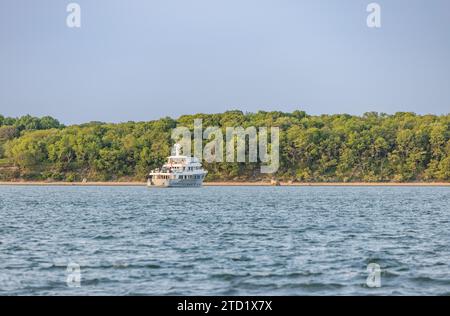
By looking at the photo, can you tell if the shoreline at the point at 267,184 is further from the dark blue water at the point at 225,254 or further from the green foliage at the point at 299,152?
the dark blue water at the point at 225,254

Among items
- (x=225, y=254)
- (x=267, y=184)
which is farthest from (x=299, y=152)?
(x=225, y=254)

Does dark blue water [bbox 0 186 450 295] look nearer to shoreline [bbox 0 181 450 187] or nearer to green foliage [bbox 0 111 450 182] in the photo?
shoreline [bbox 0 181 450 187]

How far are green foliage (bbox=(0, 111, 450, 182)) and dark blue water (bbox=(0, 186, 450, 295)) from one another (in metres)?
110

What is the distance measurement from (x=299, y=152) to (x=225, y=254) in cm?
13880

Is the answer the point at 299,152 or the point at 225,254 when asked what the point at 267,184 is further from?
the point at 225,254

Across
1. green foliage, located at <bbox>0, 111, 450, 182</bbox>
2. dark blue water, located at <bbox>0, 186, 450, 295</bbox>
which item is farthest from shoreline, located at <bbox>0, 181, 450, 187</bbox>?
dark blue water, located at <bbox>0, 186, 450, 295</bbox>

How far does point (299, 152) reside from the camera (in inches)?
6895

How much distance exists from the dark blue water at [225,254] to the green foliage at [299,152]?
110m

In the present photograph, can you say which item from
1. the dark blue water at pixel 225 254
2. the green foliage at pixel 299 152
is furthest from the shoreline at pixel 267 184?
the dark blue water at pixel 225 254

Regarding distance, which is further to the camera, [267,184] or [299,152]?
[299,152]

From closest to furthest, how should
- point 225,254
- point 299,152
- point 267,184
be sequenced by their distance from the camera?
point 225,254 → point 267,184 → point 299,152

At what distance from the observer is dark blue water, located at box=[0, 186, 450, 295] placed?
1135 inches

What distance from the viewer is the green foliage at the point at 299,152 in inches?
6688

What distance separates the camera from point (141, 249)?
1540 inches
